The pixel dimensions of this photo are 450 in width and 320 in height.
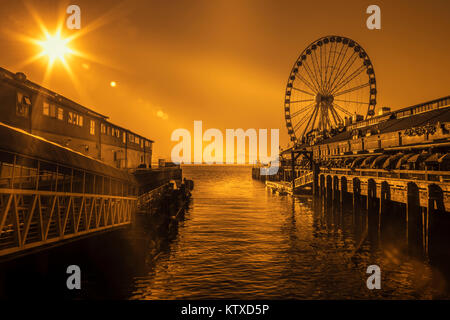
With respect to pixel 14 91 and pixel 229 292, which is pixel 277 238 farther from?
pixel 14 91

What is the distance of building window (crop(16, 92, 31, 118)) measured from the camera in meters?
25.8

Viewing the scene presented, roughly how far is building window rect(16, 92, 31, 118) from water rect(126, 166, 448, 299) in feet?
52.9

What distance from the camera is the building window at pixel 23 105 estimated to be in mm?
25844

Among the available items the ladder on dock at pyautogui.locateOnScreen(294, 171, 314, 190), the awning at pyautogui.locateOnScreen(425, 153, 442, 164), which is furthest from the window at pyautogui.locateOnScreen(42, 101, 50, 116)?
the ladder on dock at pyautogui.locateOnScreen(294, 171, 314, 190)

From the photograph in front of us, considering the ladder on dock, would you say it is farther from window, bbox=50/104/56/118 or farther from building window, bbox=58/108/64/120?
window, bbox=50/104/56/118

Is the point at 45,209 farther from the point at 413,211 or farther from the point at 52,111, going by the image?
the point at 413,211

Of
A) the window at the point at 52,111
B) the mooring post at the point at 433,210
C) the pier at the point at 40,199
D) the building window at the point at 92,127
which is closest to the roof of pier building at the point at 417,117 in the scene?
the mooring post at the point at 433,210

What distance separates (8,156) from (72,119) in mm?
26191

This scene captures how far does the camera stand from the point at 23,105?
87.3 ft

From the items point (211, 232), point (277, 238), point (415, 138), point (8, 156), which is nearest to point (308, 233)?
point (277, 238)

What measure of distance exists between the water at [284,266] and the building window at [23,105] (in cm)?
1611

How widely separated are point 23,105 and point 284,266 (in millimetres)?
24033

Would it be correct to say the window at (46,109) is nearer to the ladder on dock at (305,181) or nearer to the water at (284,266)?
the water at (284,266)


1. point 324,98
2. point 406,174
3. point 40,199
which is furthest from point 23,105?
point 324,98
